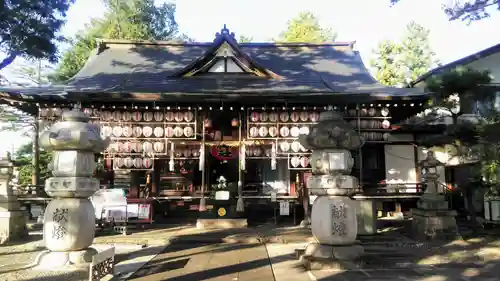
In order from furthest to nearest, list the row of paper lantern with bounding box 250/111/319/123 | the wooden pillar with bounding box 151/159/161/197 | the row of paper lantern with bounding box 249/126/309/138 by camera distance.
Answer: the wooden pillar with bounding box 151/159/161/197 → the row of paper lantern with bounding box 250/111/319/123 → the row of paper lantern with bounding box 249/126/309/138

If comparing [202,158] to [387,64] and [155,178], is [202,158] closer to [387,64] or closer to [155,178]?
[155,178]

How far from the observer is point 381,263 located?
851 centimetres

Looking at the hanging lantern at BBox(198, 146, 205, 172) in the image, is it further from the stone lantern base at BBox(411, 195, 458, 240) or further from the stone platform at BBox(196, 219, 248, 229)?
the stone lantern base at BBox(411, 195, 458, 240)

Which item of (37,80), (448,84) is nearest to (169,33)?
(37,80)

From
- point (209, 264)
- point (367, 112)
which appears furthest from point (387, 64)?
point (209, 264)

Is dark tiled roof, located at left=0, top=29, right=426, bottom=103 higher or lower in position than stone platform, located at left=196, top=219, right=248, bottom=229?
higher

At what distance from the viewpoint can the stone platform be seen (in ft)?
48.4

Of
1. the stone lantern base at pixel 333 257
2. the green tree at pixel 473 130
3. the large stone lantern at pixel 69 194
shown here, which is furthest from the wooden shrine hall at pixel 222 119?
the large stone lantern at pixel 69 194

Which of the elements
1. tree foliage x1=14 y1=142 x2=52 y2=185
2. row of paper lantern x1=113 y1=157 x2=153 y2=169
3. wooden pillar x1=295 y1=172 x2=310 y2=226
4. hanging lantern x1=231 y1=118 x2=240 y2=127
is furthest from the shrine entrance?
tree foliage x1=14 y1=142 x2=52 y2=185

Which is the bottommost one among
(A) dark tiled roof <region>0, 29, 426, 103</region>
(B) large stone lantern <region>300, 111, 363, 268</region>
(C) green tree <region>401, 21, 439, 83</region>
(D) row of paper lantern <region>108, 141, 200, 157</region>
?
(B) large stone lantern <region>300, 111, 363, 268</region>

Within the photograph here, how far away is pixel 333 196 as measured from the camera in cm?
832

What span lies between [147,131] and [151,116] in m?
0.60

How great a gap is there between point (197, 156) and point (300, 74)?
6.36 metres

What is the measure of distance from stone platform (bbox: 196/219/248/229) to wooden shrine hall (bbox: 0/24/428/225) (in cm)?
40
